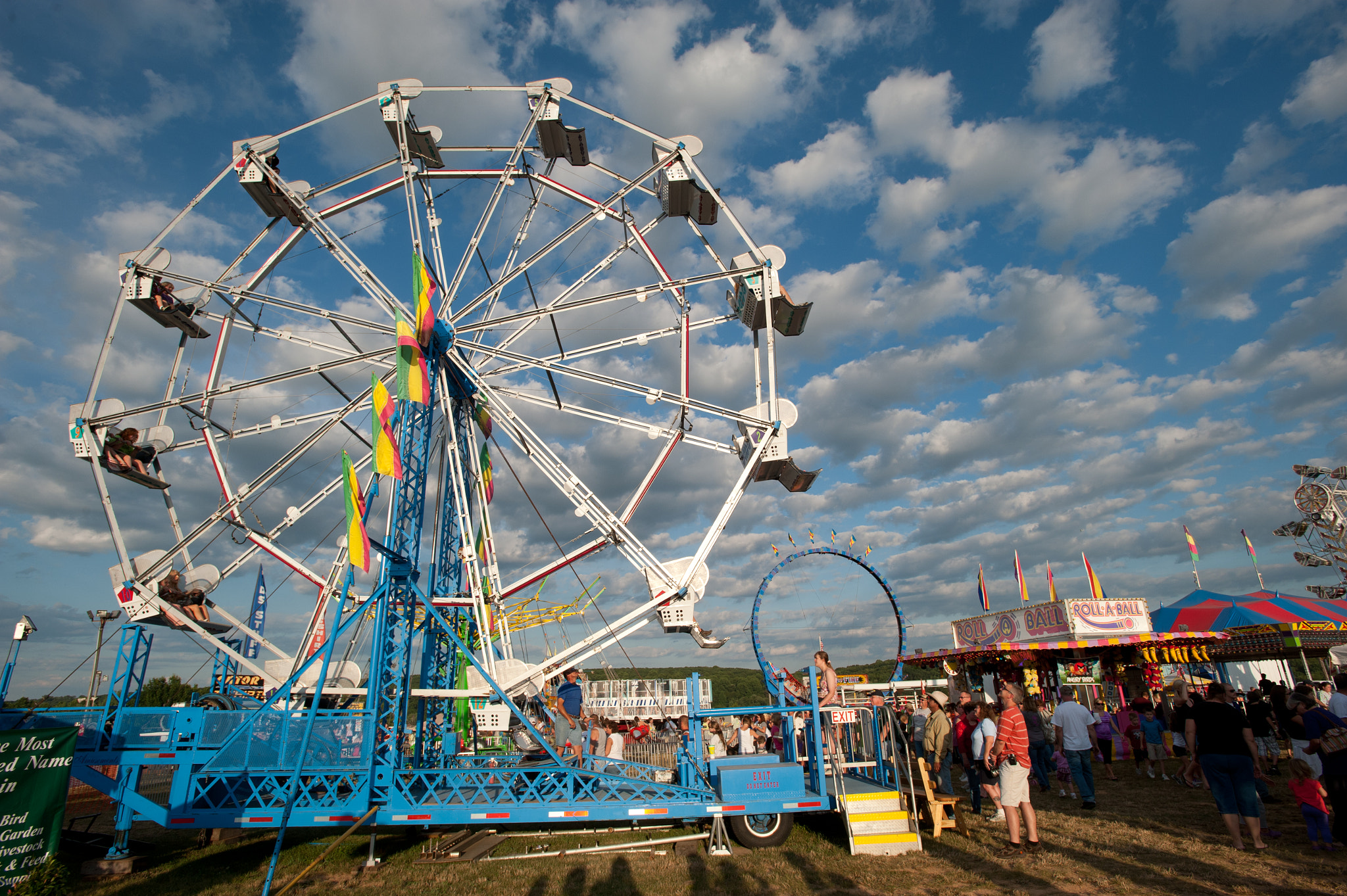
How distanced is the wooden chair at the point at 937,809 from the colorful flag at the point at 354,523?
749cm

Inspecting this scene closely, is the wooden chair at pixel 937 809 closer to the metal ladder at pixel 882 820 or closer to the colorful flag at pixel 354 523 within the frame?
the metal ladder at pixel 882 820

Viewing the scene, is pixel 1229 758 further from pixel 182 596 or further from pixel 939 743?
pixel 182 596

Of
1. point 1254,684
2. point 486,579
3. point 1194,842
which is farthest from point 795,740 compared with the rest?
point 1254,684

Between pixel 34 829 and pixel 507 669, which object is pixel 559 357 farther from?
pixel 34 829

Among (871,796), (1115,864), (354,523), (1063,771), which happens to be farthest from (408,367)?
(1063,771)

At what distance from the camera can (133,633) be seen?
1216cm

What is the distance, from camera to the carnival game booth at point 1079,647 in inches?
886

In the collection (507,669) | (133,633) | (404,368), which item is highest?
(404,368)

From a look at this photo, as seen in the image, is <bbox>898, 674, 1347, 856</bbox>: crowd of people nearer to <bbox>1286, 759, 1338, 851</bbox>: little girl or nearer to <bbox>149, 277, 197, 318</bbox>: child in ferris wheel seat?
<bbox>1286, 759, 1338, 851</bbox>: little girl

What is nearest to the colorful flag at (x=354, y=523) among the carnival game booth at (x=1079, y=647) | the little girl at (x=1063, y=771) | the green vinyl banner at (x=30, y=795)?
the green vinyl banner at (x=30, y=795)

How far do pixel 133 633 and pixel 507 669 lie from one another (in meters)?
7.42

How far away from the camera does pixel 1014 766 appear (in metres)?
6.82

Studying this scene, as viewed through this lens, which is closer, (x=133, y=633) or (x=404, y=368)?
(x=404, y=368)

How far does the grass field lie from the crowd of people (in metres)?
0.37
